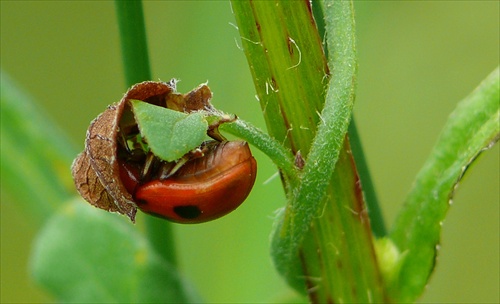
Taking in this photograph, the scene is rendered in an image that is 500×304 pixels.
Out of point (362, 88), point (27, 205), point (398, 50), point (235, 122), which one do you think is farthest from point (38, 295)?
point (235, 122)

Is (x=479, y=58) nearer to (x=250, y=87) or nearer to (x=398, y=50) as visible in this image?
(x=398, y=50)

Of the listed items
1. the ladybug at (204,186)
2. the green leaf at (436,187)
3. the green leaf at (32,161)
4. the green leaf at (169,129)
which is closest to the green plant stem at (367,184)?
the green leaf at (436,187)

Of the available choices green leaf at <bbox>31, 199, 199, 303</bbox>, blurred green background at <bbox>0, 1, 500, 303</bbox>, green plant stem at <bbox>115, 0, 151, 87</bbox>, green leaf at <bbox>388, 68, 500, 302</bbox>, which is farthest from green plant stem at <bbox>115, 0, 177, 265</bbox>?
blurred green background at <bbox>0, 1, 500, 303</bbox>

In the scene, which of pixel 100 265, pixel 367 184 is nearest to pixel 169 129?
pixel 367 184

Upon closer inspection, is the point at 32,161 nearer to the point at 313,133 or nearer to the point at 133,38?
the point at 133,38

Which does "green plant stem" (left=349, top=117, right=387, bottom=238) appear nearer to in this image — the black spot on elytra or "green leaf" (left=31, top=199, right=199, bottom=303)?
the black spot on elytra
